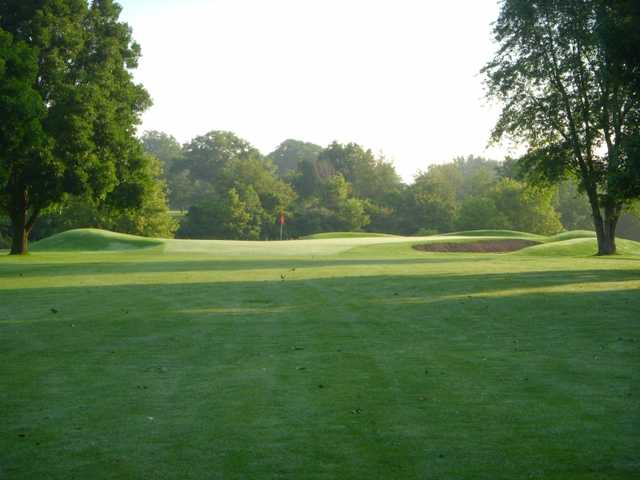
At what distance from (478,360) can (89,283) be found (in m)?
13.7

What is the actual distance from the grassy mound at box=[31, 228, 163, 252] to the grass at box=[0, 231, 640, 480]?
3170 centimetres

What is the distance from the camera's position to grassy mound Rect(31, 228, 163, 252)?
47.5 meters

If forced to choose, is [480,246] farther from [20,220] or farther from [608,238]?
[20,220]

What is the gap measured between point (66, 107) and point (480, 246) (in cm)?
2880

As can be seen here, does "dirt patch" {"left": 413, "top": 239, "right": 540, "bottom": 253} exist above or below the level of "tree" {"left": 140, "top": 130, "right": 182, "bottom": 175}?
below

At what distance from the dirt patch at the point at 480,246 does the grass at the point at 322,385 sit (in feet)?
98.3

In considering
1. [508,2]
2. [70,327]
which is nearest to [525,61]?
[508,2]

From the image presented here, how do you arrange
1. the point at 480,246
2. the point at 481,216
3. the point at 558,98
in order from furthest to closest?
the point at 481,216, the point at 480,246, the point at 558,98

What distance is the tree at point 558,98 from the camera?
3281cm

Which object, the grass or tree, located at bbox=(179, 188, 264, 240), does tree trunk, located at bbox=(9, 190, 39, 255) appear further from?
tree, located at bbox=(179, 188, 264, 240)

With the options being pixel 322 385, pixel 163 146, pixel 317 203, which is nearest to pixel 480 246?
pixel 322 385

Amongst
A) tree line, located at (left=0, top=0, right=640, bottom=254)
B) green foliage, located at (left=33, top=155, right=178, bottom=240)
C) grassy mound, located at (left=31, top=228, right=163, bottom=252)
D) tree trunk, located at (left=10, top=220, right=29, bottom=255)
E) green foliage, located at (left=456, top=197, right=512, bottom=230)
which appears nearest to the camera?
tree line, located at (left=0, top=0, right=640, bottom=254)

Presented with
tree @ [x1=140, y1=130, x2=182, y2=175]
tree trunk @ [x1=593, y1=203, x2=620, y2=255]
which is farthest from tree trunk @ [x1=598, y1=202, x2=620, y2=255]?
tree @ [x1=140, y1=130, x2=182, y2=175]

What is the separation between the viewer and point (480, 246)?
4816 cm
